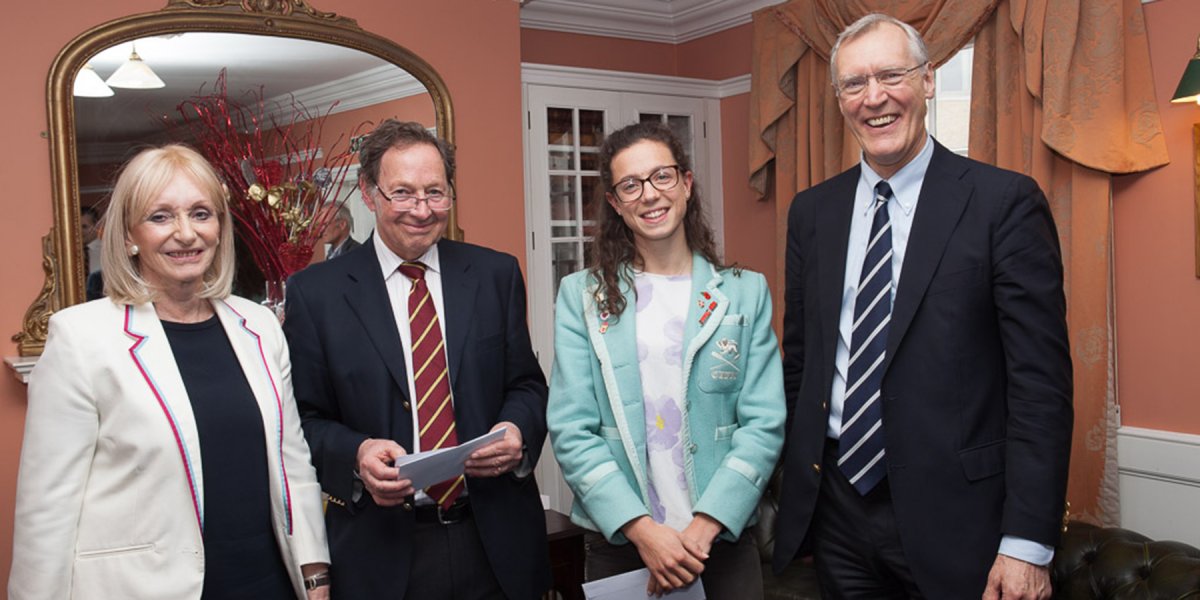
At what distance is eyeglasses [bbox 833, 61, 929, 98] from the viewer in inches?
74.7

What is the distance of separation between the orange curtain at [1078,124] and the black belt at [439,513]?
2.81 meters

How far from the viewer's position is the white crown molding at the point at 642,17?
209 inches

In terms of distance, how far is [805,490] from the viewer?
78.5 inches

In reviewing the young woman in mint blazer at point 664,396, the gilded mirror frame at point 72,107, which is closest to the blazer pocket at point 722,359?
the young woman in mint blazer at point 664,396

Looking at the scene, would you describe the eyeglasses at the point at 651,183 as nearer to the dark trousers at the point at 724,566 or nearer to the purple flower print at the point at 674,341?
the purple flower print at the point at 674,341

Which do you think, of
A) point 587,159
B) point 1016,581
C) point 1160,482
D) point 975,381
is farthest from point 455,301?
point 587,159

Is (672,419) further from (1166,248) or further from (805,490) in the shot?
(1166,248)

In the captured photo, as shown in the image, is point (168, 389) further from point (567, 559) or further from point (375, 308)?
point (567, 559)

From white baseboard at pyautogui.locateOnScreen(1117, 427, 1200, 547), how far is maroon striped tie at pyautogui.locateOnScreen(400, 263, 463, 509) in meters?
2.97

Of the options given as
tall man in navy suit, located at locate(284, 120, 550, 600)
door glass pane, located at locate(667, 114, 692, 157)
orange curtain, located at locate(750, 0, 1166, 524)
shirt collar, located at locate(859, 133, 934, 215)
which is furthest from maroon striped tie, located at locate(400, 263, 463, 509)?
door glass pane, located at locate(667, 114, 692, 157)

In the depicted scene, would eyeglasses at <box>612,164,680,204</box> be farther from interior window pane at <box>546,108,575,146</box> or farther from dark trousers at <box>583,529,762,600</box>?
interior window pane at <box>546,108,575,146</box>

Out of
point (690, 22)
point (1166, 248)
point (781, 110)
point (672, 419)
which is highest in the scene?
point (690, 22)

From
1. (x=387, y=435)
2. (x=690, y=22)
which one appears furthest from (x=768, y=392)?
(x=690, y=22)

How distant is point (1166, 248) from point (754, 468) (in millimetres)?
2566
